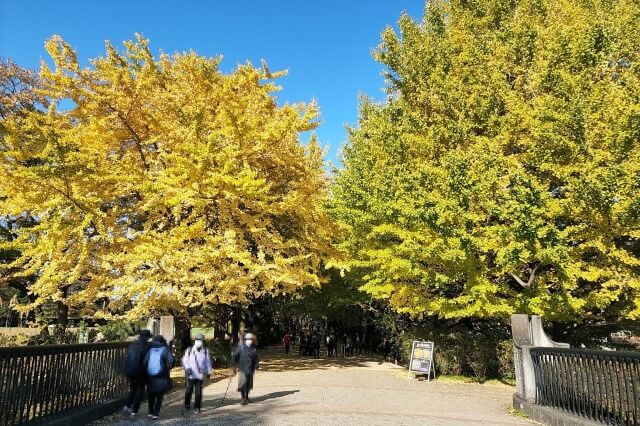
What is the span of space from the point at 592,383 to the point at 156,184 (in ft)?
35.4

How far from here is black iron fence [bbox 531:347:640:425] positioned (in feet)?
21.3

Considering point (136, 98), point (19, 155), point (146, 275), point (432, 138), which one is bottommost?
point (146, 275)

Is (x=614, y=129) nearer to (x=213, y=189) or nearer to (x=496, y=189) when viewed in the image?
(x=496, y=189)

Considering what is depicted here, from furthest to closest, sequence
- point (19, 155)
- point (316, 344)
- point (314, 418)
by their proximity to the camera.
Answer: point (316, 344) → point (19, 155) → point (314, 418)

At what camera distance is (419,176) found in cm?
1359

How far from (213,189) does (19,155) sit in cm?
529

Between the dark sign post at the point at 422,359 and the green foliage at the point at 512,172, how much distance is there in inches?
65.2

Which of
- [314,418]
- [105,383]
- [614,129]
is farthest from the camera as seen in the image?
[614,129]

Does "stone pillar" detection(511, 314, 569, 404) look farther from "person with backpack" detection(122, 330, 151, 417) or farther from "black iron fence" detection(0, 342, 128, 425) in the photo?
"black iron fence" detection(0, 342, 128, 425)

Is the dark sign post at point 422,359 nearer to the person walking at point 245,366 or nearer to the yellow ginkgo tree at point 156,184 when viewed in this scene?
the yellow ginkgo tree at point 156,184

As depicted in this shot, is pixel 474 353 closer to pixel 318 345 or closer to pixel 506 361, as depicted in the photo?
pixel 506 361

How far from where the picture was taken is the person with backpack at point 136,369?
27.9 feet

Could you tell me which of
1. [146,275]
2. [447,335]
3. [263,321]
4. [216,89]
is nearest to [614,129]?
[447,335]

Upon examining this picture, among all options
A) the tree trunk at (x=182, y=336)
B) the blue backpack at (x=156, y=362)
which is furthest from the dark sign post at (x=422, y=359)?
the blue backpack at (x=156, y=362)
